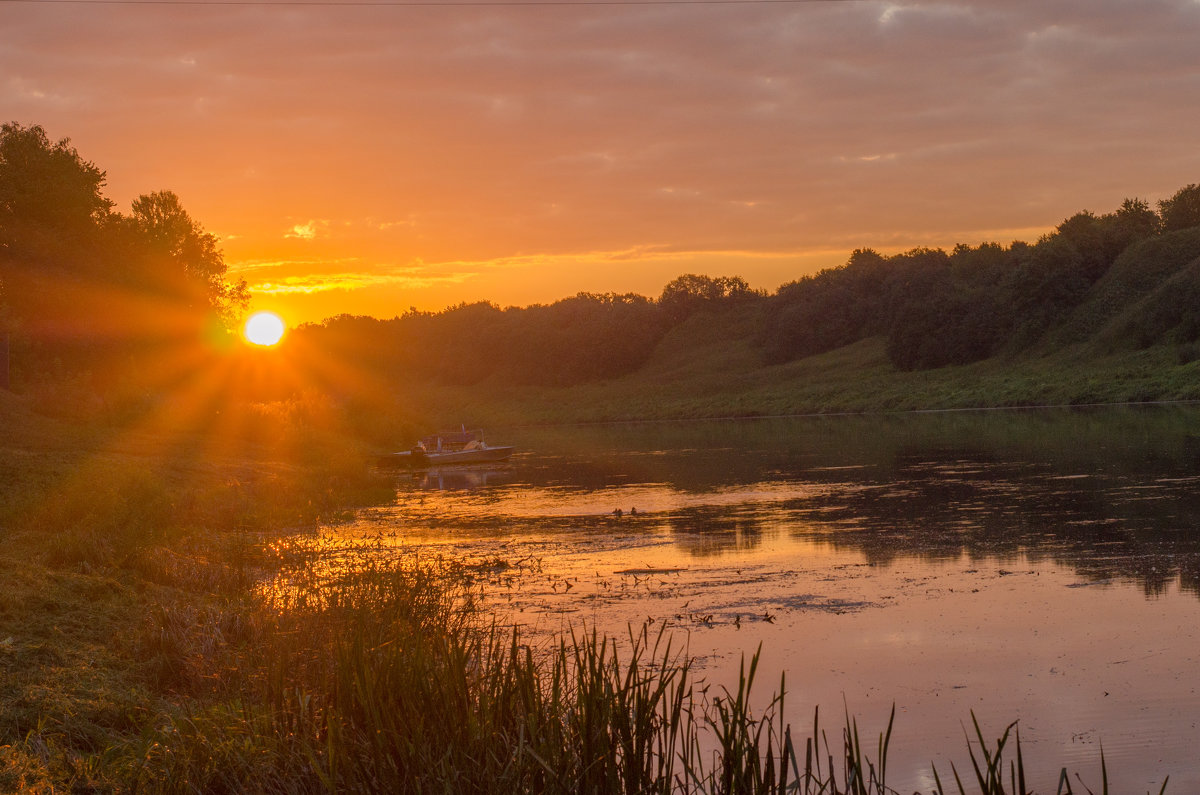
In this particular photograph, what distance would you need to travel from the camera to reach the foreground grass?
21.8 ft

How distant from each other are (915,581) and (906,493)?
12.6 metres

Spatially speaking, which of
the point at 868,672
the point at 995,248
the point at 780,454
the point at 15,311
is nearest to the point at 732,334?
the point at 995,248

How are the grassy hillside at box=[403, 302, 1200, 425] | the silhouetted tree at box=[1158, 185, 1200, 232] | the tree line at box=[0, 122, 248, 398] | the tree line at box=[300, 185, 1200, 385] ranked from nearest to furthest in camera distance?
the tree line at box=[0, 122, 248, 398] → the grassy hillside at box=[403, 302, 1200, 425] → the tree line at box=[300, 185, 1200, 385] → the silhouetted tree at box=[1158, 185, 1200, 232]

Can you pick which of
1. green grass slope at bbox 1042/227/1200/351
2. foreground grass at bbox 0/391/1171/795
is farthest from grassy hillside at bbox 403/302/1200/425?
foreground grass at bbox 0/391/1171/795

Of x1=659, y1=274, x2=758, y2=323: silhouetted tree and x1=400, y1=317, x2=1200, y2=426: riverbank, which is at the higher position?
x1=659, y1=274, x2=758, y2=323: silhouetted tree

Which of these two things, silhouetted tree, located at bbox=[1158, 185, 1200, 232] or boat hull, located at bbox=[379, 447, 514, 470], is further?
silhouetted tree, located at bbox=[1158, 185, 1200, 232]

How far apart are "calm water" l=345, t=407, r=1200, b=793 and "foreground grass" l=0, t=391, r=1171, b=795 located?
30.4 inches

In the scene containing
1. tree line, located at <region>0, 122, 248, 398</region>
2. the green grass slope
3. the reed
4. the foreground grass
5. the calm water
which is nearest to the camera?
the reed

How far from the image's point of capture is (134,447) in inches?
1288

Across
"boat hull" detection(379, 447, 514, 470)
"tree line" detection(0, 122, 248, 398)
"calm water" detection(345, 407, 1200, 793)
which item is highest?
"tree line" detection(0, 122, 248, 398)

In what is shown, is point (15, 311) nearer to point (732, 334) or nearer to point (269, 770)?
point (269, 770)

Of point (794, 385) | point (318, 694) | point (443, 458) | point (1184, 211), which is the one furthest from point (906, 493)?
point (1184, 211)

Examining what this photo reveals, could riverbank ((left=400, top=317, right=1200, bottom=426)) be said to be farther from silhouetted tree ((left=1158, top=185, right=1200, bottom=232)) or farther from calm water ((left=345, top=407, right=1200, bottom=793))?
calm water ((left=345, top=407, right=1200, bottom=793))

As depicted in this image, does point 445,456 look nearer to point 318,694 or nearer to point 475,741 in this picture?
point 318,694
